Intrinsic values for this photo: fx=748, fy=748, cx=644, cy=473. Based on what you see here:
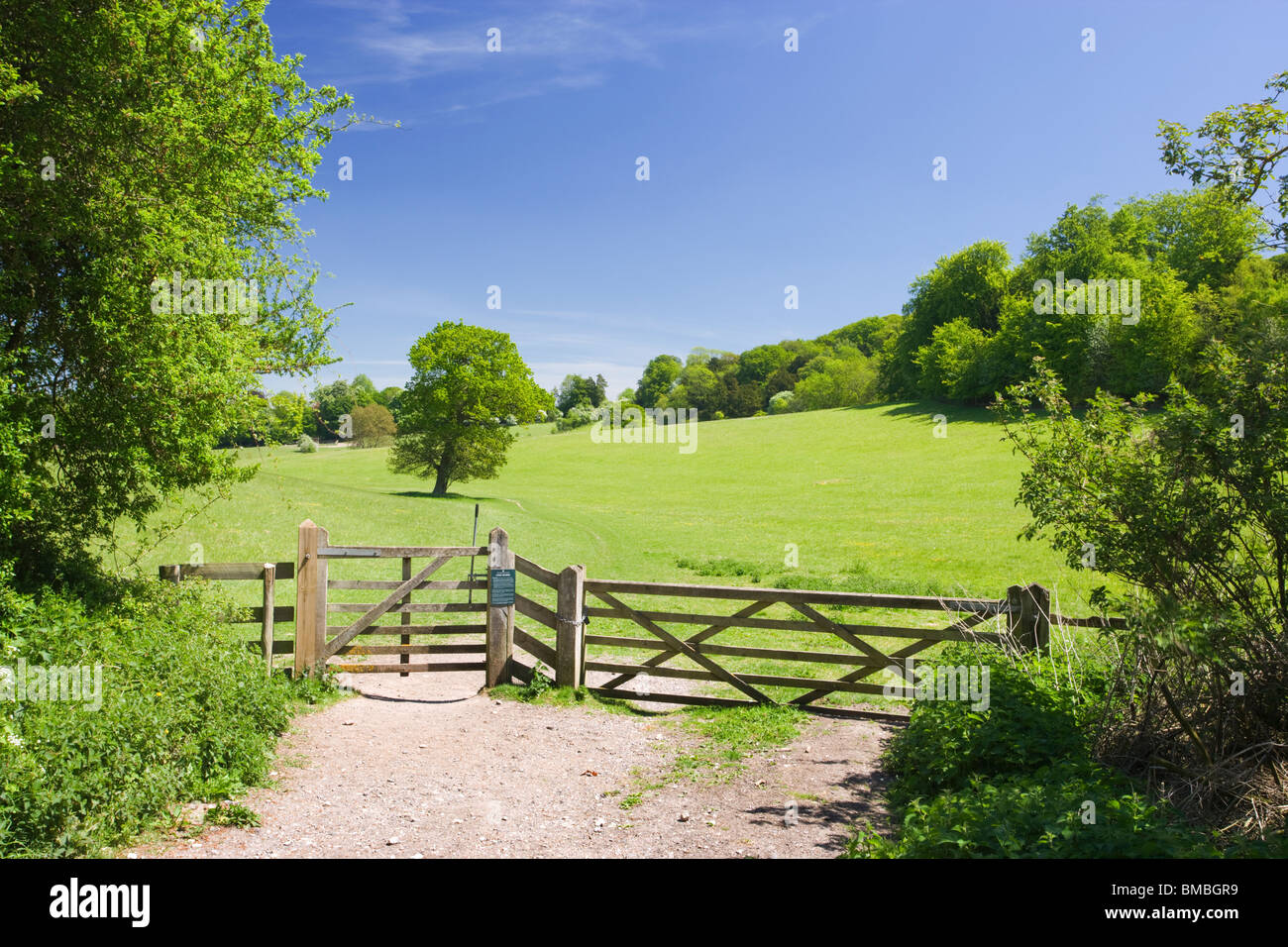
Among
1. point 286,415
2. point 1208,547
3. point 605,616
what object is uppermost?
point 286,415

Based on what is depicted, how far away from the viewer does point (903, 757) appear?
24.5 ft

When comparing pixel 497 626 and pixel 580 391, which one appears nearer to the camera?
pixel 497 626

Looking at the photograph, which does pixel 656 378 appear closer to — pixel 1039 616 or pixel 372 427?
pixel 372 427

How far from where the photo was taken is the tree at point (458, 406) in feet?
143

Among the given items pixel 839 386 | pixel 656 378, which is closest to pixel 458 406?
pixel 839 386

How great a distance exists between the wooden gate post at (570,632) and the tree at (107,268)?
15.2ft

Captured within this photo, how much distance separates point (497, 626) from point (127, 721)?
4.96 metres

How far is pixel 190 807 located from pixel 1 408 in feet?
14.9

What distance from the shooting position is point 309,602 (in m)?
10.1

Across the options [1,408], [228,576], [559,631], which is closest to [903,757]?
[559,631]

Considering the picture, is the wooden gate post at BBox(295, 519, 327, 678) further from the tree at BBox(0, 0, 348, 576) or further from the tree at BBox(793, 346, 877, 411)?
the tree at BBox(793, 346, 877, 411)

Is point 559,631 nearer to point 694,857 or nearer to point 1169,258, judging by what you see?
point 694,857

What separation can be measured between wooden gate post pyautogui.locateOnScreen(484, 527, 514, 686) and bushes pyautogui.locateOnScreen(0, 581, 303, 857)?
103 inches

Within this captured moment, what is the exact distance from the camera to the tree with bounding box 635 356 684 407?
148m
